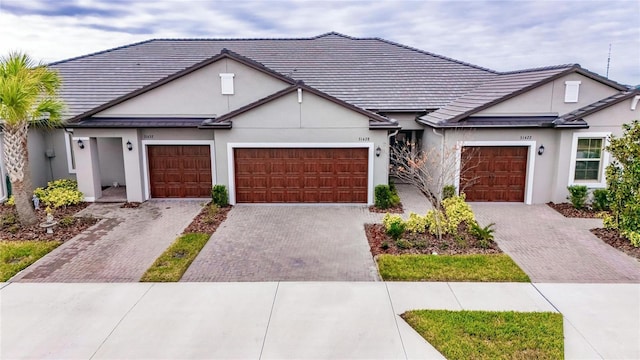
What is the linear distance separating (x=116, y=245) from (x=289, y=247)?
4.71 meters

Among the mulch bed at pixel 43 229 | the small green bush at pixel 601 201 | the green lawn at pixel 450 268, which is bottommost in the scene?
the green lawn at pixel 450 268

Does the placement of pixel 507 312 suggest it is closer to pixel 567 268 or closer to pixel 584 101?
pixel 567 268

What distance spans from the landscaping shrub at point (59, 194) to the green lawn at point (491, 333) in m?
13.4

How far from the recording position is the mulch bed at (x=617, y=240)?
11200mm

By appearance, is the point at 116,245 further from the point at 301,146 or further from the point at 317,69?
the point at 317,69

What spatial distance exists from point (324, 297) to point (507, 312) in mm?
3398

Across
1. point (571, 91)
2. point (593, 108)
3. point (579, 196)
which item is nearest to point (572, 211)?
point (579, 196)

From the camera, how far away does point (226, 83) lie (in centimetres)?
1661

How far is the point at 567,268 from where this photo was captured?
33.3 feet

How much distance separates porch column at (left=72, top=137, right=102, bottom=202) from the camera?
1611 cm

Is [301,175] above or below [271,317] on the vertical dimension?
above

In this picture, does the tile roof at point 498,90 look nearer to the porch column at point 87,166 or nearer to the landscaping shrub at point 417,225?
the landscaping shrub at point 417,225

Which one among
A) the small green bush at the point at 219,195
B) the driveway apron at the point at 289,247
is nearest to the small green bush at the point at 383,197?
the driveway apron at the point at 289,247

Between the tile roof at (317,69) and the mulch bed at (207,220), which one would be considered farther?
the tile roof at (317,69)
